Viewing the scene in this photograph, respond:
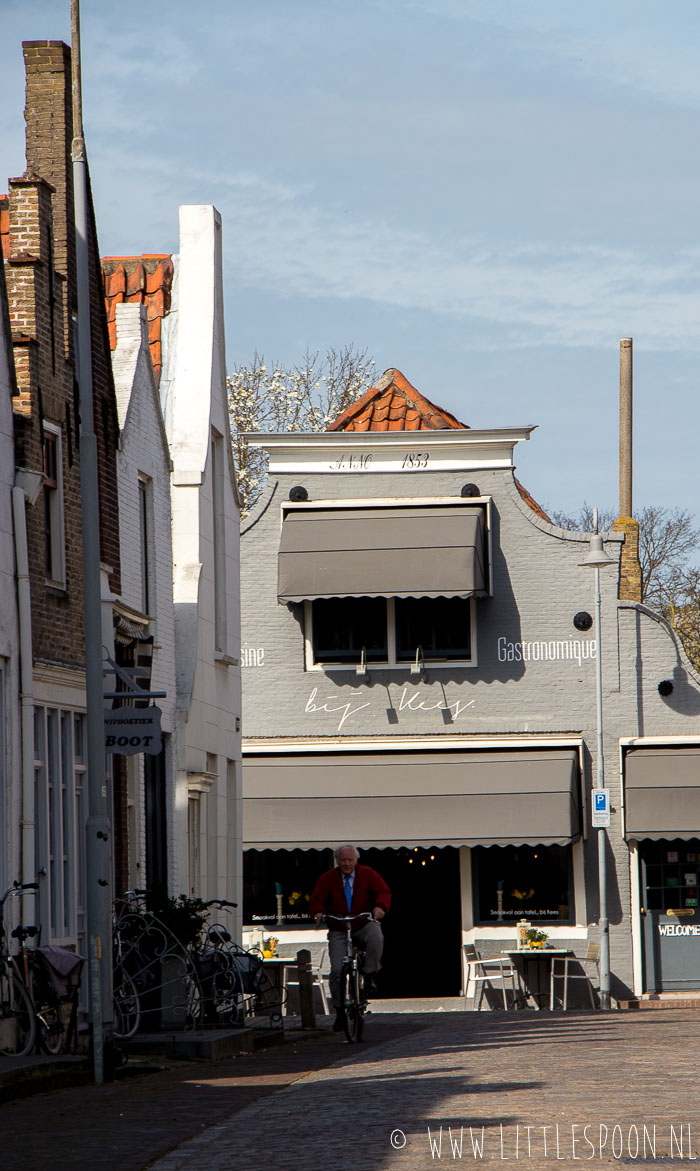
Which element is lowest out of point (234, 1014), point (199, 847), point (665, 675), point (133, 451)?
point (234, 1014)

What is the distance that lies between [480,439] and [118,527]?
10.9 meters

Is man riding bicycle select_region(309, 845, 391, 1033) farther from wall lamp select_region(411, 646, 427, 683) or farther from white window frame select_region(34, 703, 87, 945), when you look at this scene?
wall lamp select_region(411, 646, 427, 683)

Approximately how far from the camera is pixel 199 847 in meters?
21.9

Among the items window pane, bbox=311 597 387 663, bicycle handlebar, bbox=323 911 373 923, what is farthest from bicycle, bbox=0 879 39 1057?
window pane, bbox=311 597 387 663

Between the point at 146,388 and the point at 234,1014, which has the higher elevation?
the point at 146,388

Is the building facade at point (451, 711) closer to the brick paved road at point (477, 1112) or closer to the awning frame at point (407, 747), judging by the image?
the awning frame at point (407, 747)

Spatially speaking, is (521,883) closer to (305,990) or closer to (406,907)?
(406,907)

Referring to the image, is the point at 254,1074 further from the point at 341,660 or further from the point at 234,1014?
the point at 341,660

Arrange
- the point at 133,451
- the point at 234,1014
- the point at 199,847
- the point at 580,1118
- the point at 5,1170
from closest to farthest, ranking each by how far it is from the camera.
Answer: the point at 5,1170 → the point at 580,1118 → the point at 234,1014 → the point at 133,451 → the point at 199,847

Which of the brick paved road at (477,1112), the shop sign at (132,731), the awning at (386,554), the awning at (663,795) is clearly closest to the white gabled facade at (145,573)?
the shop sign at (132,731)

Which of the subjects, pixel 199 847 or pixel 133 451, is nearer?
pixel 133 451

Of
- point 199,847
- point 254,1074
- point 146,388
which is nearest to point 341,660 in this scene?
point 199,847

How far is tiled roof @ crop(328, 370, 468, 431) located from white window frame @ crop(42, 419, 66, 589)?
43.5ft

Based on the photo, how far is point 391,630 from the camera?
28016mm
